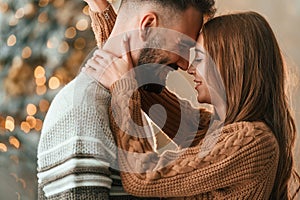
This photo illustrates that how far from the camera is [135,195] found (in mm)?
987

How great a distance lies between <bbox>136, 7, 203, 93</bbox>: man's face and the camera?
1.09 metres

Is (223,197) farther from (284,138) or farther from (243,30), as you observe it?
(243,30)

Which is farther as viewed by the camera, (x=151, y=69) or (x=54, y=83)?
(x=54, y=83)

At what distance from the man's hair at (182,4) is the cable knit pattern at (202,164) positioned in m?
0.18

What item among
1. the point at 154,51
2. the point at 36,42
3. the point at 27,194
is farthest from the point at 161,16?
the point at 27,194

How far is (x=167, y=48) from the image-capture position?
111cm

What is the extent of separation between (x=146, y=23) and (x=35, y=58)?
44 centimetres

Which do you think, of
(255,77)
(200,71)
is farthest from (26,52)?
(255,77)

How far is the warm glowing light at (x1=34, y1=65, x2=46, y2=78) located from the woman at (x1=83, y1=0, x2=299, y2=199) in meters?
0.38

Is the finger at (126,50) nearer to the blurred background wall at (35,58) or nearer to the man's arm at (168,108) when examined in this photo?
the man's arm at (168,108)

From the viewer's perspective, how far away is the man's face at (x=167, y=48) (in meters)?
1.09

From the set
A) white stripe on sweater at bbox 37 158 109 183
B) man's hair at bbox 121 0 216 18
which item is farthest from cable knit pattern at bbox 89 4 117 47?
white stripe on sweater at bbox 37 158 109 183

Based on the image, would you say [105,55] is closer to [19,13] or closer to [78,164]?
Result: [78,164]

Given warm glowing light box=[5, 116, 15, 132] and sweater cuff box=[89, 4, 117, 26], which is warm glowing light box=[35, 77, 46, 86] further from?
sweater cuff box=[89, 4, 117, 26]
